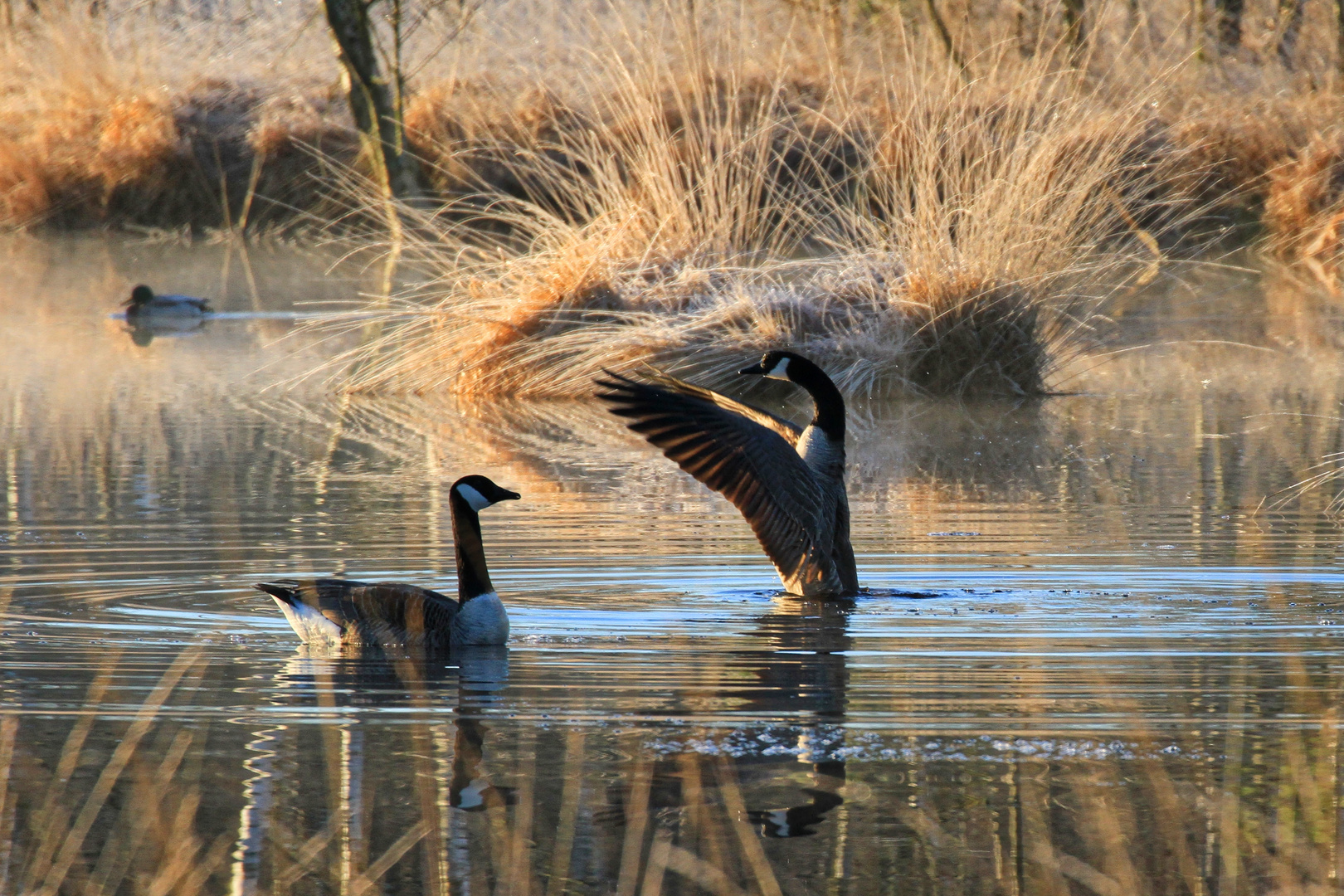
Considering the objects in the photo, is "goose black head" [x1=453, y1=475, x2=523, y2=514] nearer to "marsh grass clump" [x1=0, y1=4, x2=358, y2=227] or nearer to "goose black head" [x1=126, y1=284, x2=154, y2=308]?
"goose black head" [x1=126, y1=284, x2=154, y2=308]

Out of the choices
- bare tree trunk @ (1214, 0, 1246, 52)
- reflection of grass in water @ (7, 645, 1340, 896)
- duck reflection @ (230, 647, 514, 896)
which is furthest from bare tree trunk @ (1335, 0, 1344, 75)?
reflection of grass in water @ (7, 645, 1340, 896)

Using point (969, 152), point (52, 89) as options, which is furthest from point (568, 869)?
point (52, 89)

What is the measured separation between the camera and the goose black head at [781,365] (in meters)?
7.13

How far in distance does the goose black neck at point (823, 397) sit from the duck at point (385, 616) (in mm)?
1692

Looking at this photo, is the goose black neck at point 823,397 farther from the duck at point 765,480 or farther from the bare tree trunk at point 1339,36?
the bare tree trunk at point 1339,36

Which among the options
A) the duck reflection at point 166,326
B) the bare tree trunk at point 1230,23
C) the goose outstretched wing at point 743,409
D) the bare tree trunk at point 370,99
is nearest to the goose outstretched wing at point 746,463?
the goose outstretched wing at point 743,409

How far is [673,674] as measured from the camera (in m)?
5.37

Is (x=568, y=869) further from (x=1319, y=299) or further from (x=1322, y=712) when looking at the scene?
(x=1319, y=299)

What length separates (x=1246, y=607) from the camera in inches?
248

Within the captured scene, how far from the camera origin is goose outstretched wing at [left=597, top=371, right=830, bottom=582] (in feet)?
21.9

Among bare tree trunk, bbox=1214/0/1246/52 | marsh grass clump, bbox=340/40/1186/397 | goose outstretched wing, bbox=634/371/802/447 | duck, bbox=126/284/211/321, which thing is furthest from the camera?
bare tree trunk, bbox=1214/0/1246/52

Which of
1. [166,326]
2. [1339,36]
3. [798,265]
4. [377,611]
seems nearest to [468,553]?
[377,611]

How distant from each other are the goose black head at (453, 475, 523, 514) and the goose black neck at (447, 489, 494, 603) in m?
0.01

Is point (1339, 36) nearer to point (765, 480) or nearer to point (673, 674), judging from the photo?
point (765, 480)
